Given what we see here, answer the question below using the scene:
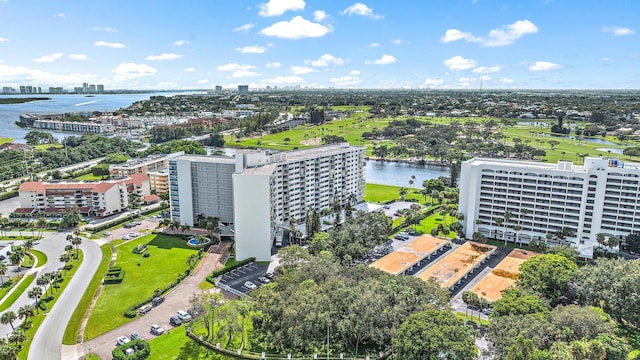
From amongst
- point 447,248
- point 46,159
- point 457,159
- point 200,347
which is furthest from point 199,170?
point 457,159

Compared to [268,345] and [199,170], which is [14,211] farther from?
[268,345]

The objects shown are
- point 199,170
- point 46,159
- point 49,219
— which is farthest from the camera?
point 46,159

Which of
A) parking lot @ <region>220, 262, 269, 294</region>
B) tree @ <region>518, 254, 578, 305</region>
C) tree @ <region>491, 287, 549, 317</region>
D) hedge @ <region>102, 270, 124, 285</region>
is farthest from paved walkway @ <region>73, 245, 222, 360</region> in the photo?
tree @ <region>518, 254, 578, 305</region>

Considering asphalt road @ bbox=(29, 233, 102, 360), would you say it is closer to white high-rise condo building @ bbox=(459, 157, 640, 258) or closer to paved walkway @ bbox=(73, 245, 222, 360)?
paved walkway @ bbox=(73, 245, 222, 360)

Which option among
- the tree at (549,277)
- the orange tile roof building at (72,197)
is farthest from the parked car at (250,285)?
the orange tile roof building at (72,197)

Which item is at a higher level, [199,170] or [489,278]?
[199,170]

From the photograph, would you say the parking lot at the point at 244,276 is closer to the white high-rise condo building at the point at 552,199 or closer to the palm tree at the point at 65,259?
the palm tree at the point at 65,259

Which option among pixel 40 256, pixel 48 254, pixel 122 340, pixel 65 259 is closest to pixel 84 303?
pixel 122 340
